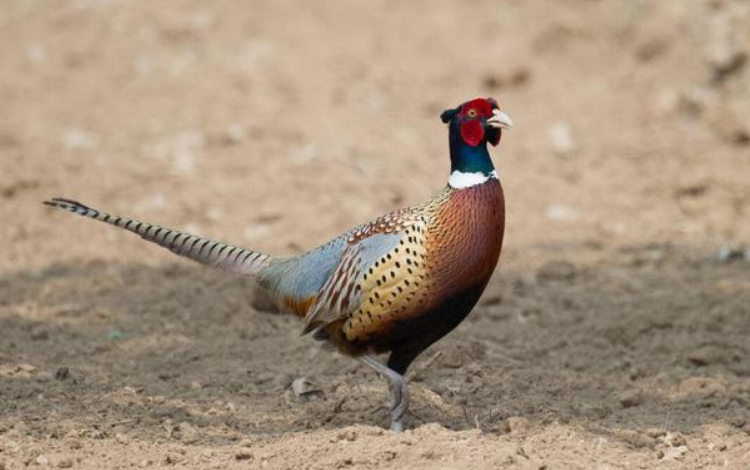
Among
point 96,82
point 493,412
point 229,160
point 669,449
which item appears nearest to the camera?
point 669,449

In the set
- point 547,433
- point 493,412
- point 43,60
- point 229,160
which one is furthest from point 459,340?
point 43,60

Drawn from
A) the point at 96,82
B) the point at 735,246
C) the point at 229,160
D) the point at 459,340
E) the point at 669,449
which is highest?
the point at 96,82

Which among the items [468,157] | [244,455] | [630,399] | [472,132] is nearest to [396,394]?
[244,455]

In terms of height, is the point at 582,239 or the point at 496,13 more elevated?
the point at 496,13

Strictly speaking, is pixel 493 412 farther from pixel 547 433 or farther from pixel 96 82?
pixel 96 82

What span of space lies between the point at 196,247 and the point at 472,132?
147 centimetres

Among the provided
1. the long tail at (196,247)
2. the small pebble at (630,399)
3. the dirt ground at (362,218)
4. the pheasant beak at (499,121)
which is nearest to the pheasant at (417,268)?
the pheasant beak at (499,121)

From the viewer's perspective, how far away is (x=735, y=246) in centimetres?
900

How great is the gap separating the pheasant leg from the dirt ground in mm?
207

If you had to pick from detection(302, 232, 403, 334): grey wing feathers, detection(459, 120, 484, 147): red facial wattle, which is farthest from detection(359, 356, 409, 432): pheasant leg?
detection(459, 120, 484, 147): red facial wattle

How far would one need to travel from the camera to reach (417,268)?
536cm

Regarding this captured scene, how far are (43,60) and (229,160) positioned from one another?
11.8 feet

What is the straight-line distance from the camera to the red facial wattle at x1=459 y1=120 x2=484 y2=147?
5.52 meters

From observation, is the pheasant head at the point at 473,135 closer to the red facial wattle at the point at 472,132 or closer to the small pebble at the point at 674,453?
the red facial wattle at the point at 472,132
